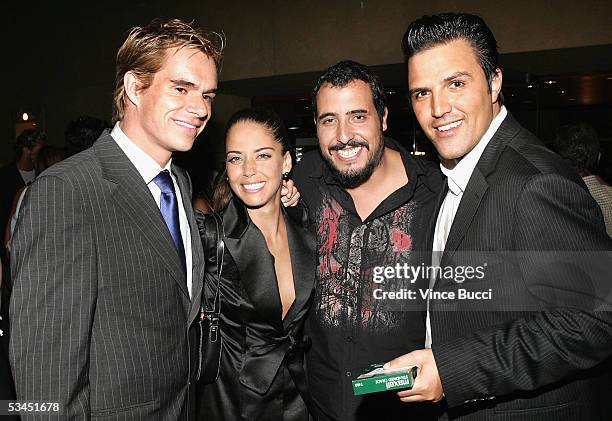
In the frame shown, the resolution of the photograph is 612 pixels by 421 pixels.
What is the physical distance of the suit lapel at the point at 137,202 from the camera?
5.77ft

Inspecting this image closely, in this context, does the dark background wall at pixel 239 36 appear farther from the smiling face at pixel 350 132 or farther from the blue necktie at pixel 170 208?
the blue necktie at pixel 170 208

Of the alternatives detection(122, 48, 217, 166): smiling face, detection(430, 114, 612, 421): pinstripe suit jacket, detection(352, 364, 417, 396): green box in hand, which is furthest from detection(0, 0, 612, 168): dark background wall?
detection(352, 364, 417, 396): green box in hand


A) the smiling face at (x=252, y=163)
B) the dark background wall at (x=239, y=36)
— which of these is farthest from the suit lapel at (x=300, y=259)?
the dark background wall at (x=239, y=36)

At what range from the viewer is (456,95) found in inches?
76.5

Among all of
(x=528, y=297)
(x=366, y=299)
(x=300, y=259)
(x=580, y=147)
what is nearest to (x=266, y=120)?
(x=300, y=259)

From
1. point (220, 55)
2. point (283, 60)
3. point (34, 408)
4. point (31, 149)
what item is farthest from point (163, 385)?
point (283, 60)

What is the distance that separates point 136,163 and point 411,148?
6005 mm

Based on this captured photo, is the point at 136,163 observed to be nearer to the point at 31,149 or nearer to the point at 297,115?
the point at 31,149

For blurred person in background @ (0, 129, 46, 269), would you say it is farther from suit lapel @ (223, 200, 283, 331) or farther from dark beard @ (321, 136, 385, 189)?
dark beard @ (321, 136, 385, 189)

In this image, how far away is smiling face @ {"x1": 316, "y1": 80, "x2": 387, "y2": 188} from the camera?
272cm

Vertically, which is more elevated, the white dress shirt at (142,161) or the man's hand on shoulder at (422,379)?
the white dress shirt at (142,161)

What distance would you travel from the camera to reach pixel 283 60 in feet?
24.1

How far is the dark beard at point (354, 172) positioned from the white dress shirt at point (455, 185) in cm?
55

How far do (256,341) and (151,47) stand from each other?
53.4 inches
